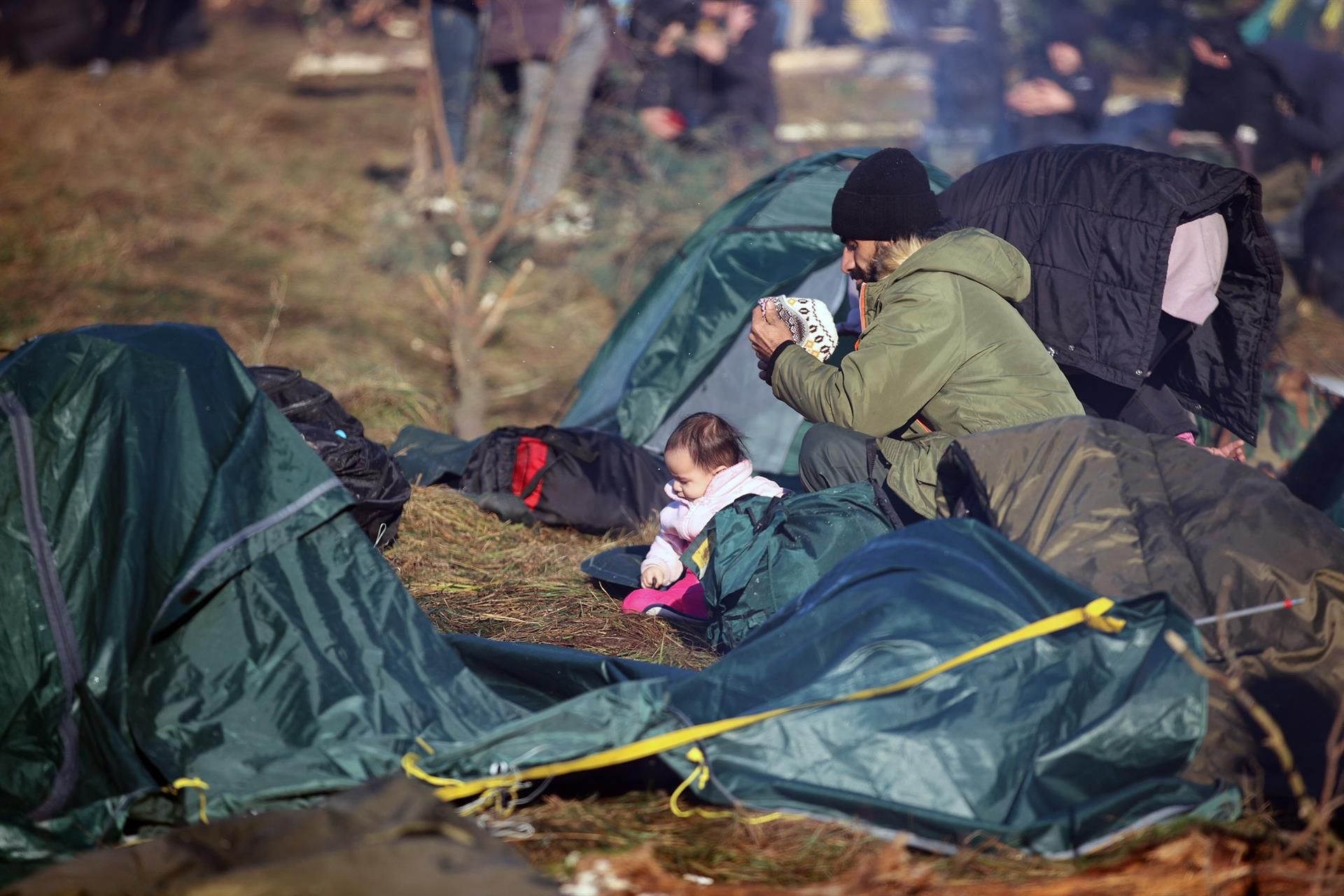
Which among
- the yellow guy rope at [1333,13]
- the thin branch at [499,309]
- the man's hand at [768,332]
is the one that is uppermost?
the yellow guy rope at [1333,13]

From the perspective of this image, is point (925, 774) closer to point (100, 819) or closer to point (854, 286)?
point (100, 819)

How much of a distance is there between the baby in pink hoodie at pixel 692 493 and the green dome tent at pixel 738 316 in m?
1.03

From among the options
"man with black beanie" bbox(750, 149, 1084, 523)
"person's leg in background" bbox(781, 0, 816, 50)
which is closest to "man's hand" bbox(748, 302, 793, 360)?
"man with black beanie" bbox(750, 149, 1084, 523)

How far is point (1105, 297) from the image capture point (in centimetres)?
382

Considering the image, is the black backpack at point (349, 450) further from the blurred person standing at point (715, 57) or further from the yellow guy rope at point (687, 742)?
the blurred person standing at point (715, 57)

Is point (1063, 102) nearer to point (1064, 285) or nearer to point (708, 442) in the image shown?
point (1064, 285)

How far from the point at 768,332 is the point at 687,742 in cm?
162

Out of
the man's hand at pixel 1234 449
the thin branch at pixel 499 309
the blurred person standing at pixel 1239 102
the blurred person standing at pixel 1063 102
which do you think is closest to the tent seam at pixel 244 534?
the man's hand at pixel 1234 449

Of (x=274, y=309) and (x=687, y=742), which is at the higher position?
(x=687, y=742)

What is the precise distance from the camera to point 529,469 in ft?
15.2

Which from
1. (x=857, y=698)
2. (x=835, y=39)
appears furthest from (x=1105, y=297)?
(x=835, y=39)

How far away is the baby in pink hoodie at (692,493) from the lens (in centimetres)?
379

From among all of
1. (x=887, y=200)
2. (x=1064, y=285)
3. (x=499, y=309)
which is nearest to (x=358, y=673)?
(x=887, y=200)

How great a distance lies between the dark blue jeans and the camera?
7.79 m
